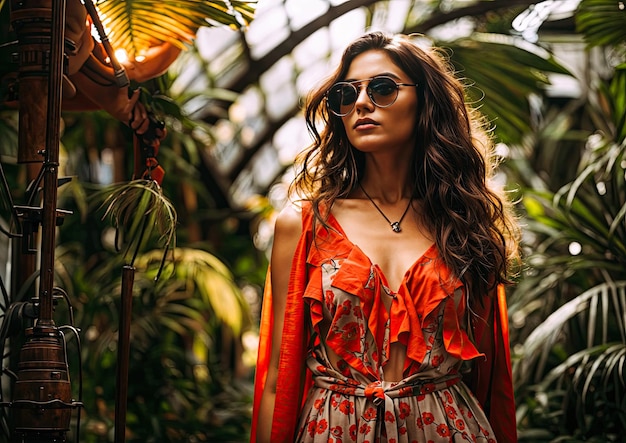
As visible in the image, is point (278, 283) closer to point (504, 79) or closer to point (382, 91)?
point (382, 91)

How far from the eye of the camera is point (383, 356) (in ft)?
7.04

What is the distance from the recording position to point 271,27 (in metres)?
6.64

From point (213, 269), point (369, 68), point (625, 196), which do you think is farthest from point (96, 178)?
point (369, 68)

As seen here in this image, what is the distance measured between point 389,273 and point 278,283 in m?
0.30

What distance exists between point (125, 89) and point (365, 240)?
2.39 ft

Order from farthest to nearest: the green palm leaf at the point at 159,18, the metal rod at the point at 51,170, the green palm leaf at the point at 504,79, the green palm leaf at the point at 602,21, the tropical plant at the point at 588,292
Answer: the green palm leaf at the point at 504,79 → the tropical plant at the point at 588,292 → the green palm leaf at the point at 602,21 → the green palm leaf at the point at 159,18 → the metal rod at the point at 51,170

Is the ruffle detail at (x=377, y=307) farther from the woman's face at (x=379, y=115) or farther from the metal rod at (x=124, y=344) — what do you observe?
the metal rod at (x=124, y=344)

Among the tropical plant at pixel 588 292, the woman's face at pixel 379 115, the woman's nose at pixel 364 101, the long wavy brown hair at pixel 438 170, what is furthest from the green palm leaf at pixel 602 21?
the woman's nose at pixel 364 101

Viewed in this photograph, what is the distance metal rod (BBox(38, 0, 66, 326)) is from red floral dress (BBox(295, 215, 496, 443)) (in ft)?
2.37

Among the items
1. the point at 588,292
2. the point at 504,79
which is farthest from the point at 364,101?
the point at 504,79

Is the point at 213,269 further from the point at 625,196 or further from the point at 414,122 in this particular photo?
the point at 414,122

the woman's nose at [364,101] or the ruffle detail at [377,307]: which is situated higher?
the woman's nose at [364,101]

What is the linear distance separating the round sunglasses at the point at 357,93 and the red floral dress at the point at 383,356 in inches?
16.4

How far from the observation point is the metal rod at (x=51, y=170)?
5.36 feet
